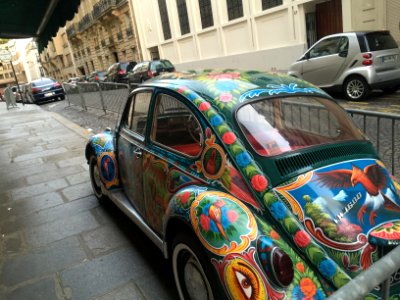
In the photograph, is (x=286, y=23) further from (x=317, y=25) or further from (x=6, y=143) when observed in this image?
(x=6, y=143)

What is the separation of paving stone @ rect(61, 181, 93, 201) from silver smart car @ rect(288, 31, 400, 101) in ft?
22.5

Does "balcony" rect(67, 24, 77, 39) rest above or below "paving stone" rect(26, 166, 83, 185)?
above

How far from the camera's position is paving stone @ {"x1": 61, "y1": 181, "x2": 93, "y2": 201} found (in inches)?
194

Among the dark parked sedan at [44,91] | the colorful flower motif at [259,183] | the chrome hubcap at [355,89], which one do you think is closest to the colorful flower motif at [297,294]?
the colorful flower motif at [259,183]

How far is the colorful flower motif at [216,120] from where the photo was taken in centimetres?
223

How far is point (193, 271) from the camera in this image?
7.30ft

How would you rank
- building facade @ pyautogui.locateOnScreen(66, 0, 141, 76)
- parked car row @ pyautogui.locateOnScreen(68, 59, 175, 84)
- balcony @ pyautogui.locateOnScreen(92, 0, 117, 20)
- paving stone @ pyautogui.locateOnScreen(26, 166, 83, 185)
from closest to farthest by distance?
paving stone @ pyautogui.locateOnScreen(26, 166, 83, 185)
parked car row @ pyautogui.locateOnScreen(68, 59, 175, 84)
building facade @ pyautogui.locateOnScreen(66, 0, 141, 76)
balcony @ pyautogui.locateOnScreen(92, 0, 117, 20)

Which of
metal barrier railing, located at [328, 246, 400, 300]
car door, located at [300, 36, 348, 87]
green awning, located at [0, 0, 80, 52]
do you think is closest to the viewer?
metal barrier railing, located at [328, 246, 400, 300]

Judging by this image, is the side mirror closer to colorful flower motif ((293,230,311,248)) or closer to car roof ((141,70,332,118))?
car roof ((141,70,332,118))

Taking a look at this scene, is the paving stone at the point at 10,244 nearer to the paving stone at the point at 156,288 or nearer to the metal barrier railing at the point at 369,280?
the paving stone at the point at 156,288

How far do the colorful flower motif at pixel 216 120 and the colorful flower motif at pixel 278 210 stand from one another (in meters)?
0.60

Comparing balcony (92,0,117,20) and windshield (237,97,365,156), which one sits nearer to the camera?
windshield (237,97,365,156)

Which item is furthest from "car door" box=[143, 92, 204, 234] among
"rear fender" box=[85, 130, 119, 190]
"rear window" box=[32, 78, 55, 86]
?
"rear window" box=[32, 78, 55, 86]

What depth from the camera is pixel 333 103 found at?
275 cm
